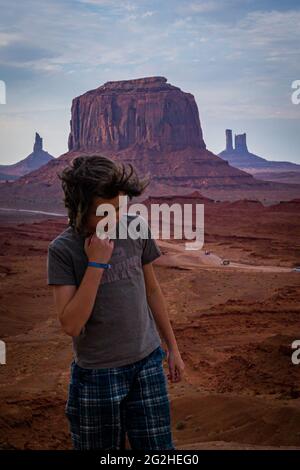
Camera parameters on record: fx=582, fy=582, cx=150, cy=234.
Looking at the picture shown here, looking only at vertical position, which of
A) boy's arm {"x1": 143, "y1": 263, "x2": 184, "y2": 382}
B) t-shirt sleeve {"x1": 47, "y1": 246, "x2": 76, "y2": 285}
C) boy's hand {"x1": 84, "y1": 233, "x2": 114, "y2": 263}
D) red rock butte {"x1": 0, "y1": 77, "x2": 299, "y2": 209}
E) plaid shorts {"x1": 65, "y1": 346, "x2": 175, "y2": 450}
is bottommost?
plaid shorts {"x1": 65, "y1": 346, "x2": 175, "y2": 450}

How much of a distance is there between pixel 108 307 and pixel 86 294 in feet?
0.56

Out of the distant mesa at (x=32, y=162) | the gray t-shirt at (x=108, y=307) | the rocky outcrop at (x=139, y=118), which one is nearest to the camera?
the gray t-shirt at (x=108, y=307)

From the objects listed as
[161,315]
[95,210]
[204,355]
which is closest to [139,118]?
[204,355]

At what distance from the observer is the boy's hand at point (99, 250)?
2258 millimetres

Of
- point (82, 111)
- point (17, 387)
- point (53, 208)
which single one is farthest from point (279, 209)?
point (82, 111)

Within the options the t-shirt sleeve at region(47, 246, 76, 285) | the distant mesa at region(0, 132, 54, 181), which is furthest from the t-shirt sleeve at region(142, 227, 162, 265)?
the distant mesa at region(0, 132, 54, 181)

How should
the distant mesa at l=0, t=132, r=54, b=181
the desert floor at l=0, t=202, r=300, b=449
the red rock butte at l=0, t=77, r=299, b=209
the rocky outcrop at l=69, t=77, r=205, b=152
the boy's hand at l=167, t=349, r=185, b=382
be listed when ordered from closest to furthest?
the boy's hand at l=167, t=349, r=185, b=382
the desert floor at l=0, t=202, r=300, b=449
the red rock butte at l=0, t=77, r=299, b=209
the rocky outcrop at l=69, t=77, r=205, b=152
the distant mesa at l=0, t=132, r=54, b=181

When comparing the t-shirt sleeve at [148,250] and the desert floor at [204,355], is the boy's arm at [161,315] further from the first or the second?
the desert floor at [204,355]

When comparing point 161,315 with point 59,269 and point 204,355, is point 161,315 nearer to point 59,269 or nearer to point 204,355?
point 59,269

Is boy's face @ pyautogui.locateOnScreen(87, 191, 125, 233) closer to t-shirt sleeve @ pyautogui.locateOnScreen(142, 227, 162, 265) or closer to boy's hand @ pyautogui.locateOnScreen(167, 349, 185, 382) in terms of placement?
t-shirt sleeve @ pyautogui.locateOnScreen(142, 227, 162, 265)

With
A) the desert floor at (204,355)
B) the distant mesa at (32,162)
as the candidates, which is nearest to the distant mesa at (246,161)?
the distant mesa at (32,162)

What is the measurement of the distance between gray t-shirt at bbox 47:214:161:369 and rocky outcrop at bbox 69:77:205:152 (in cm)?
8205

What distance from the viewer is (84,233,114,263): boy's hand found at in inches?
88.9

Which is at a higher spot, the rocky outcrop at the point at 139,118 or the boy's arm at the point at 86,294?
the rocky outcrop at the point at 139,118
